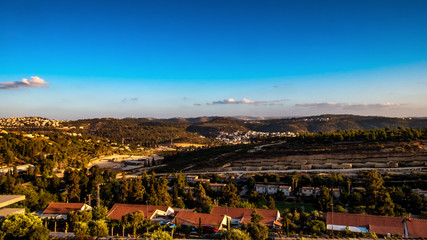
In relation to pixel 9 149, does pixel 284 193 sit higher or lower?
lower

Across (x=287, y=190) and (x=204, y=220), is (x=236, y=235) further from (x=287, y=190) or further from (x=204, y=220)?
(x=287, y=190)

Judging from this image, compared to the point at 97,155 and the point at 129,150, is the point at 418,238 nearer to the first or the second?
the point at 97,155

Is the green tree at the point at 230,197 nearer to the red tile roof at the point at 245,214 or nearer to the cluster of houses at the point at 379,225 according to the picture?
the red tile roof at the point at 245,214

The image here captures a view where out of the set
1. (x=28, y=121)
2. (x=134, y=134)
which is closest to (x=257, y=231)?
(x=134, y=134)

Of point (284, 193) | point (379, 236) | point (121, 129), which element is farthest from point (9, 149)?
point (121, 129)

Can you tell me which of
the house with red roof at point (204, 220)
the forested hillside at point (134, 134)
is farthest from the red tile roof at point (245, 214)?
the forested hillside at point (134, 134)

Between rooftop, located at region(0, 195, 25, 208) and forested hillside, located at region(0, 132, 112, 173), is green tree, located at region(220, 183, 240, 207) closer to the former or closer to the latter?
rooftop, located at region(0, 195, 25, 208)
